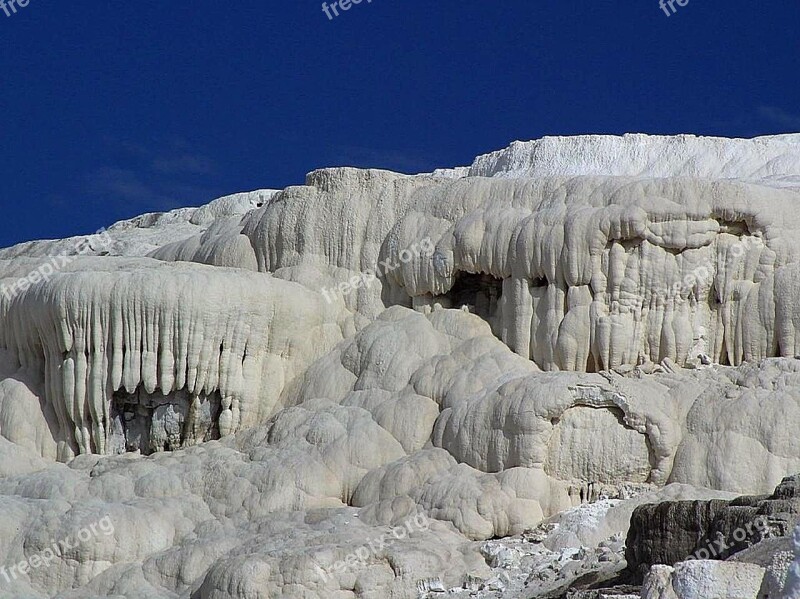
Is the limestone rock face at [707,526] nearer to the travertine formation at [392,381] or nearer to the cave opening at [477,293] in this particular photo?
the travertine formation at [392,381]

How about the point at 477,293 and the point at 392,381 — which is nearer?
the point at 392,381

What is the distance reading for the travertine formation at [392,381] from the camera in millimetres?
18656

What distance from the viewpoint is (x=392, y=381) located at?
21766 millimetres

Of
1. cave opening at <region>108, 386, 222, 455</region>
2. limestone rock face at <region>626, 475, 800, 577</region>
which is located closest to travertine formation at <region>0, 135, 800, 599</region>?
cave opening at <region>108, 386, 222, 455</region>

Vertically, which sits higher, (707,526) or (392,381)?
(392,381)

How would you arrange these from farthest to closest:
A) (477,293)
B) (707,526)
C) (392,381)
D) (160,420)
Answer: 1. (477,293)
2. (160,420)
3. (392,381)
4. (707,526)

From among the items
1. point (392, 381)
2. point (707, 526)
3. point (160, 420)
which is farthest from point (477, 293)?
→ point (707, 526)

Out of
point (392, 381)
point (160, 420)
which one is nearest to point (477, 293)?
point (392, 381)

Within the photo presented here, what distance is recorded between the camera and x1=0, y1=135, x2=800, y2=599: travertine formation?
18656 mm

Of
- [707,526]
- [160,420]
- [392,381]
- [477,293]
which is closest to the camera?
[707,526]

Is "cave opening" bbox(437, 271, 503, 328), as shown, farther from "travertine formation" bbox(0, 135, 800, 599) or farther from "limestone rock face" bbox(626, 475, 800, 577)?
"limestone rock face" bbox(626, 475, 800, 577)

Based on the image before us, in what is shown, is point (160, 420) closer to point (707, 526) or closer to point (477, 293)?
point (477, 293)

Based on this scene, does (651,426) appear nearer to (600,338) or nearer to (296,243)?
(600,338)

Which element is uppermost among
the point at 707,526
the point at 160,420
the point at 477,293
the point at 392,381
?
the point at 477,293
